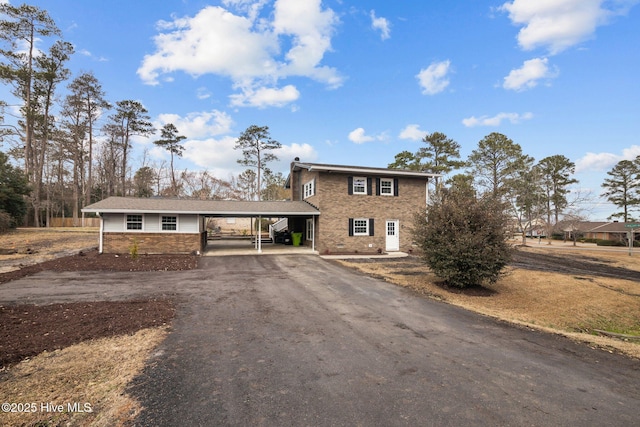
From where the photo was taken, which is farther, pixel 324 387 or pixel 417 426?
pixel 324 387

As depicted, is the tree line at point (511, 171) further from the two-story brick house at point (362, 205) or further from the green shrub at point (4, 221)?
the green shrub at point (4, 221)

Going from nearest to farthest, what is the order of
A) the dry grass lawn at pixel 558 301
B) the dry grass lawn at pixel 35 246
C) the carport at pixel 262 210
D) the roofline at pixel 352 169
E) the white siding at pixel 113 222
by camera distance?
the dry grass lawn at pixel 558 301
the dry grass lawn at pixel 35 246
the white siding at pixel 113 222
the carport at pixel 262 210
the roofline at pixel 352 169

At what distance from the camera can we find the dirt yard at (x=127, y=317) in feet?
12.3

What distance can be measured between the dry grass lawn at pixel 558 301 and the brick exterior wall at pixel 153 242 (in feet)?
33.6

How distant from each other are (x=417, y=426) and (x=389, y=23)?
17.0 meters

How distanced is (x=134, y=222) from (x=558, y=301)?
66.4ft

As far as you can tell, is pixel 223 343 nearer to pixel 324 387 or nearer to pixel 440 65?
pixel 324 387

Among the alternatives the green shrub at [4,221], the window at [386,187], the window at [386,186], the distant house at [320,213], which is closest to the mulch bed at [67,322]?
the distant house at [320,213]

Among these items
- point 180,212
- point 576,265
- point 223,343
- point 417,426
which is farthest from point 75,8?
point 576,265

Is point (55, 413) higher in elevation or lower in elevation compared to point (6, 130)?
lower

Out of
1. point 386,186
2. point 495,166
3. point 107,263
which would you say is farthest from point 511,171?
point 107,263

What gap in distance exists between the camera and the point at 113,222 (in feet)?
57.0

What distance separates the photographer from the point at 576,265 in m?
18.2

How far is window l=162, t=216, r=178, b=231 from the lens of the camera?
17.9 metres
